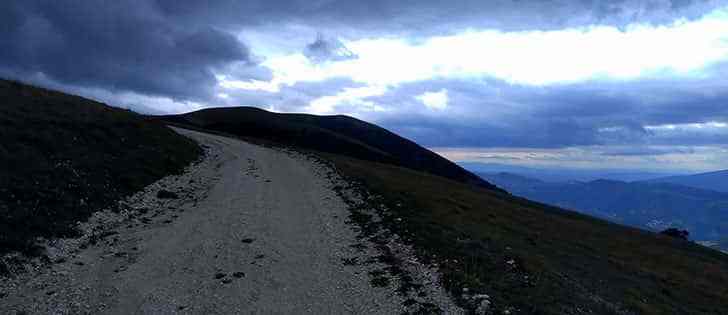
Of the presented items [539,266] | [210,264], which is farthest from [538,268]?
[210,264]

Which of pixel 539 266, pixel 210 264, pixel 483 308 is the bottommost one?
pixel 210 264

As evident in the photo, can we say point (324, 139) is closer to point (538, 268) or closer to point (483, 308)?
point (538, 268)

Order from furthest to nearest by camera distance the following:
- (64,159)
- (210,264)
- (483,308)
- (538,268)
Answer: (64,159) → (538,268) → (210,264) → (483,308)

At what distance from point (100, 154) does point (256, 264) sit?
86.3ft

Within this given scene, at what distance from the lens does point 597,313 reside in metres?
23.1

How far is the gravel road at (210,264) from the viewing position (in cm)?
2019

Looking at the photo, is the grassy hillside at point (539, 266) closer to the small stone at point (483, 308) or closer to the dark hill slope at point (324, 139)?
the small stone at point (483, 308)

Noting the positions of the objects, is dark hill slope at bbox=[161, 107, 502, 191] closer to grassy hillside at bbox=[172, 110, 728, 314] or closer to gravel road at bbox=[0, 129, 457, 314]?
grassy hillside at bbox=[172, 110, 728, 314]

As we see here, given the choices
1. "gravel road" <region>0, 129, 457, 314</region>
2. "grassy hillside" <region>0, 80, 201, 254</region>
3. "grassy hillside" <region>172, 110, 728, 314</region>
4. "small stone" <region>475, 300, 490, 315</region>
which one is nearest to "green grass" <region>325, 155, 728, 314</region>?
"grassy hillside" <region>172, 110, 728, 314</region>

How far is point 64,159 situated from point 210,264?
21587mm

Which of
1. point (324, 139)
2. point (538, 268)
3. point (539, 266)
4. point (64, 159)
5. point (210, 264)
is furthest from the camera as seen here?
point (324, 139)

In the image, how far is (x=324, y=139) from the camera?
154250 millimetres

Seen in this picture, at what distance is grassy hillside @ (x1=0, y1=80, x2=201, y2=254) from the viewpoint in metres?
28.5

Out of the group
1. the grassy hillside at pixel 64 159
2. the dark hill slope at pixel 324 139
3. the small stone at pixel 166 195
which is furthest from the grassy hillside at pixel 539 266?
the dark hill slope at pixel 324 139
